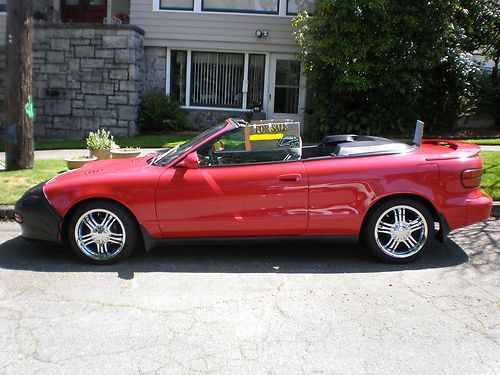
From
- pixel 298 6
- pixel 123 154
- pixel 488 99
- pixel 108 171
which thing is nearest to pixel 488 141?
pixel 488 99

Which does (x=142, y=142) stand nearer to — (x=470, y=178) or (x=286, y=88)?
(x=286, y=88)

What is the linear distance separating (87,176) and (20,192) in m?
2.72

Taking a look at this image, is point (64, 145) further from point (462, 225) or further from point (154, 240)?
point (462, 225)

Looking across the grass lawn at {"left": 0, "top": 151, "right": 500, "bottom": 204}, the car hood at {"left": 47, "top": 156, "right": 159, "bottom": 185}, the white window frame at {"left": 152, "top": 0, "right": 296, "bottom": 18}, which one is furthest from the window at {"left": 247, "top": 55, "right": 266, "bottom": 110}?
the car hood at {"left": 47, "top": 156, "right": 159, "bottom": 185}

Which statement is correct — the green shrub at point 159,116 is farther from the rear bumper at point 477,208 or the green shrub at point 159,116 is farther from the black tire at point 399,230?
the rear bumper at point 477,208

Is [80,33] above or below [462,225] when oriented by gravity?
above

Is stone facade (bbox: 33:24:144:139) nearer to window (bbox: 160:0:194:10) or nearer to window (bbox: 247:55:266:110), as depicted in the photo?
window (bbox: 160:0:194:10)

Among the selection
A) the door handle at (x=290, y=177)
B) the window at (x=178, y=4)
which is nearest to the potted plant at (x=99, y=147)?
the door handle at (x=290, y=177)

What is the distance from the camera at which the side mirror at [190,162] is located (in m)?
4.92

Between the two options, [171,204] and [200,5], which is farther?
[200,5]

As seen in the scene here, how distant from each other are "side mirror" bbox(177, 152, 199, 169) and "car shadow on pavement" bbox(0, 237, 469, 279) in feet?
2.46

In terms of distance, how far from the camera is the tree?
38.7 ft

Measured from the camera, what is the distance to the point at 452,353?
3.34 meters

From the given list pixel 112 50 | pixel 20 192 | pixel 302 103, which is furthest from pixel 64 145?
pixel 302 103
